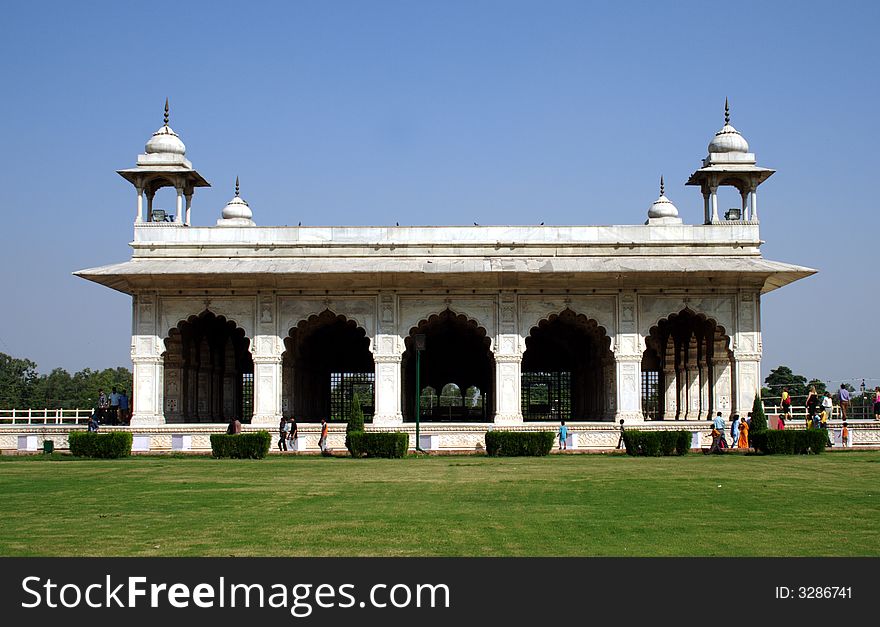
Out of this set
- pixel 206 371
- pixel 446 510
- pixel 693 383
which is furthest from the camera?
pixel 693 383

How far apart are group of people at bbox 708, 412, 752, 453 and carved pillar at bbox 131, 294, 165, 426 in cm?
1336

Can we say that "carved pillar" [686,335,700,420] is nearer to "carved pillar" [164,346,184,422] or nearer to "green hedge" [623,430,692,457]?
"green hedge" [623,430,692,457]

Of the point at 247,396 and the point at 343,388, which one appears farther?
the point at 343,388

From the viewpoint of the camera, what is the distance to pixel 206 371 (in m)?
31.4

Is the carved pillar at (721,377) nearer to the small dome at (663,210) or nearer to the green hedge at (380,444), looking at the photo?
the small dome at (663,210)

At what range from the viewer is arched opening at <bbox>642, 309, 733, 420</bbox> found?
29078 mm

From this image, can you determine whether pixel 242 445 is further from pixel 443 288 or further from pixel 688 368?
pixel 688 368

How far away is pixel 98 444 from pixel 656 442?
36.8 ft

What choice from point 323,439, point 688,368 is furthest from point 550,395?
point 323,439

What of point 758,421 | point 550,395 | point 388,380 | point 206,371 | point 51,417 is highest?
point 206,371

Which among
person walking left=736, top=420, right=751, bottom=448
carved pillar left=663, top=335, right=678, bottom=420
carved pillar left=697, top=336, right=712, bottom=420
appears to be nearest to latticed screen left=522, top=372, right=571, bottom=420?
carved pillar left=663, top=335, right=678, bottom=420

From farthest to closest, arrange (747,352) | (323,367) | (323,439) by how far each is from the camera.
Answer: (323,367) → (747,352) → (323,439)

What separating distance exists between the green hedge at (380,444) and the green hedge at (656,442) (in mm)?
4532
